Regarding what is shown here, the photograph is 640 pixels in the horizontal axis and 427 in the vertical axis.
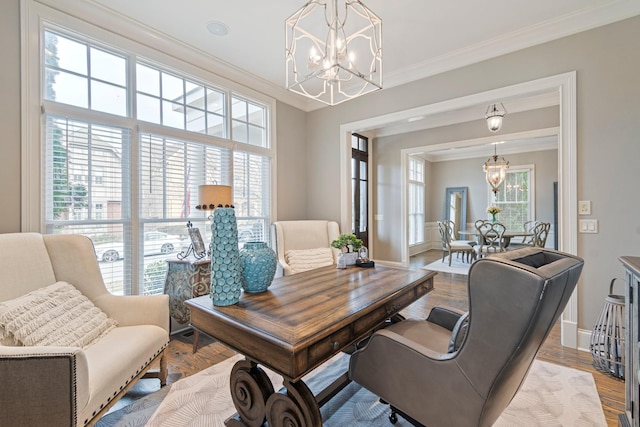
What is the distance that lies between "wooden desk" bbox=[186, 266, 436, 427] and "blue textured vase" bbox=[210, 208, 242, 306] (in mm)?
65

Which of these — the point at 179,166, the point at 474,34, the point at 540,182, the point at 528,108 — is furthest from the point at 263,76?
the point at 540,182

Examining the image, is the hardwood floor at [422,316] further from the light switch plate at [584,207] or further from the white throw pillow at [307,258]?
→ the light switch plate at [584,207]

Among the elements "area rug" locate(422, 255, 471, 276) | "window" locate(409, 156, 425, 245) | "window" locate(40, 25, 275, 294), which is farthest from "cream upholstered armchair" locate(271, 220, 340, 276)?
"window" locate(409, 156, 425, 245)

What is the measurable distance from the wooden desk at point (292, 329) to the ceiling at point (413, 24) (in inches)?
89.7

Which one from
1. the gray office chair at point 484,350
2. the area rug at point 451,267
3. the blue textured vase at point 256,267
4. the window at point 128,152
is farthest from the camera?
the area rug at point 451,267

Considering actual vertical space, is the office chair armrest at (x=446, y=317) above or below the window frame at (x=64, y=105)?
below

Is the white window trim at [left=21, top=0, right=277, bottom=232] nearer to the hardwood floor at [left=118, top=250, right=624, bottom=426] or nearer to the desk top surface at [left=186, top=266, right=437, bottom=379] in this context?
the hardwood floor at [left=118, top=250, right=624, bottom=426]

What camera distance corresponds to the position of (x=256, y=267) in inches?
64.4

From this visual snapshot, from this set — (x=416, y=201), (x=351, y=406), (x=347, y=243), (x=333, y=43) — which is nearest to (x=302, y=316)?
Answer: (x=351, y=406)

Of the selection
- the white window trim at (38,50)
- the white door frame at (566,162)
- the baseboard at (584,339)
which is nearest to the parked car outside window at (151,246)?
the white window trim at (38,50)

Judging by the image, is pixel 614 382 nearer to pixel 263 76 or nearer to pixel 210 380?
pixel 210 380

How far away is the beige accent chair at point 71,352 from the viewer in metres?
1.16

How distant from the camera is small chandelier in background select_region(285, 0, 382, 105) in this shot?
182cm

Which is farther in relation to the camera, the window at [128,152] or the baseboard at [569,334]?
the baseboard at [569,334]
